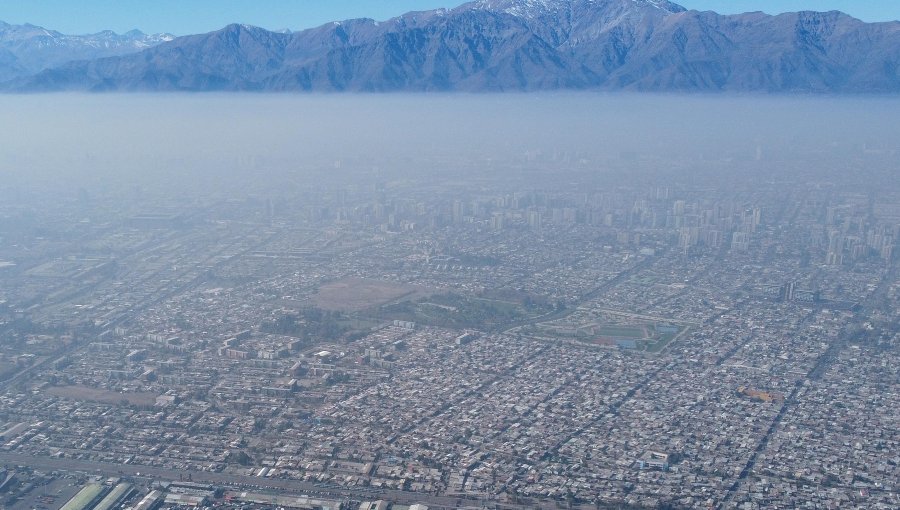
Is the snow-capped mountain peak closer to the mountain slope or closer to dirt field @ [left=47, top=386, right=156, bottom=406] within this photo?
the mountain slope

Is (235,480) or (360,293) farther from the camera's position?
(360,293)

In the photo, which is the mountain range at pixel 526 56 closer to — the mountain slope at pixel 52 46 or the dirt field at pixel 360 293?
the mountain slope at pixel 52 46

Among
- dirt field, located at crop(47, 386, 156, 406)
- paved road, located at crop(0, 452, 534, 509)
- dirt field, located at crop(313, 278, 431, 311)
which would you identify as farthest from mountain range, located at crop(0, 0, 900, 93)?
paved road, located at crop(0, 452, 534, 509)

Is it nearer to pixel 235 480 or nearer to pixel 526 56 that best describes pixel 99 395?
pixel 235 480

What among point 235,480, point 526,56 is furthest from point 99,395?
point 526,56

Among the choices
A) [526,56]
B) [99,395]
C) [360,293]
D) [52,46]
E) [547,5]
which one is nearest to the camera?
[99,395]
